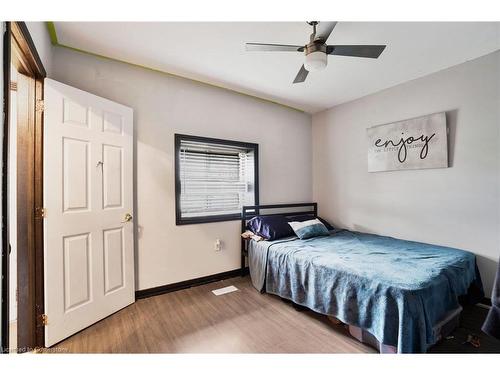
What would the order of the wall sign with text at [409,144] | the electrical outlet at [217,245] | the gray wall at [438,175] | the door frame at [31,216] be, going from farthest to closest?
the electrical outlet at [217,245] < the wall sign with text at [409,144] < the gray wall at [438,175] < the door frame at [31,216]

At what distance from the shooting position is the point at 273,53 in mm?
2129

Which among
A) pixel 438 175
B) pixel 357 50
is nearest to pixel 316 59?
pixel 357 50

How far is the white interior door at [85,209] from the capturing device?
172 centimetres

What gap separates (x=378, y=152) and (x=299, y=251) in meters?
1.78

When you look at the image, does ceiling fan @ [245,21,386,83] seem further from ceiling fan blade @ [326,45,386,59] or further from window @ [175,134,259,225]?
window @ [175,134,259,225]

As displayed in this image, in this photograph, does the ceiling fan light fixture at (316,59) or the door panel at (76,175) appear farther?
the door panel at (76,175)

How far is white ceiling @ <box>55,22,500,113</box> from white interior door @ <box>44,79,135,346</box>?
55 centimetres

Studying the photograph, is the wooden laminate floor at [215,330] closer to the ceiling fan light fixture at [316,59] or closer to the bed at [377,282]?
the bed at [377,282]

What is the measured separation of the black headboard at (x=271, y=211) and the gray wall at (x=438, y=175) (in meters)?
0.44

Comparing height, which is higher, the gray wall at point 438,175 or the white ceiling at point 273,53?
the white ceiling at point 273,53

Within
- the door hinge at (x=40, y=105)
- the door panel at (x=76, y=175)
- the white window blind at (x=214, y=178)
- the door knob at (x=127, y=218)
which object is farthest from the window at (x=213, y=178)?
the door hinge at (x=40, y=105)

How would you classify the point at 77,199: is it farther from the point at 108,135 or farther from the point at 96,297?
the point at 96,297
